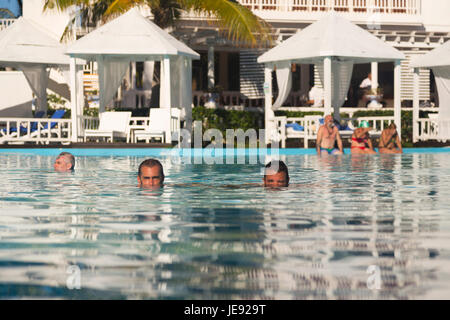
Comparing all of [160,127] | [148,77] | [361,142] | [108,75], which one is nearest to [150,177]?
[361,142]

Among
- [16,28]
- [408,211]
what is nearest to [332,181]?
[408,211]

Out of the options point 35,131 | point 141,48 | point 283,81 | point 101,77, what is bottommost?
point 35,131

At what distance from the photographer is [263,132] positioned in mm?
24281

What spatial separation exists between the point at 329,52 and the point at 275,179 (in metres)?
10.8

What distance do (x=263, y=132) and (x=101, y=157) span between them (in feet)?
21.4

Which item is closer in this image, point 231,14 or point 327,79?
point 327,79

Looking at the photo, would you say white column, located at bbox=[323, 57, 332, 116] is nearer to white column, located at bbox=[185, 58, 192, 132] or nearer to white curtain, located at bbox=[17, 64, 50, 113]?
white column, located at bbox=[185, 58, 192, 132]

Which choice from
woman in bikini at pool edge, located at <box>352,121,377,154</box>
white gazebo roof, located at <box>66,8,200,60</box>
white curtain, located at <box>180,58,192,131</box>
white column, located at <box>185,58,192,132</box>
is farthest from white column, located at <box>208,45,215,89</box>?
woman in bikini at pool edge, located at <box>352,121,377,154</box>

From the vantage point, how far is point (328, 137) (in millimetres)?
18891

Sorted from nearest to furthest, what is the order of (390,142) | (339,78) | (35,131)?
1. (390,142)
2. (35,131)
3. (339,78)

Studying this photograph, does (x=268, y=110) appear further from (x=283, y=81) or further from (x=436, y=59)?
(x=436, y=59)

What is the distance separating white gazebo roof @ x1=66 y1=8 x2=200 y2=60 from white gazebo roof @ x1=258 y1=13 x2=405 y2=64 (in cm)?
295

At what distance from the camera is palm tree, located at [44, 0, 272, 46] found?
23609 millimetres
